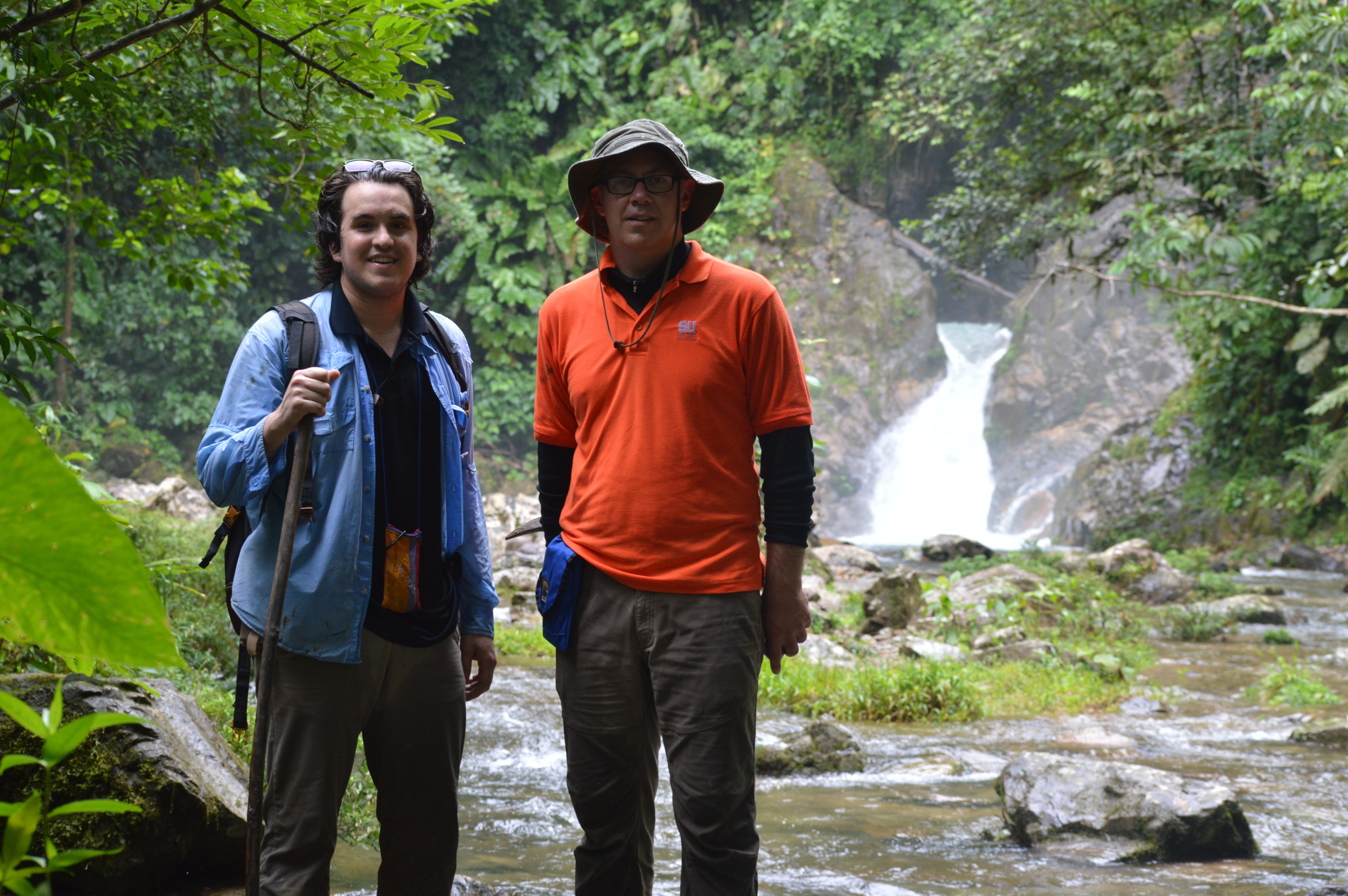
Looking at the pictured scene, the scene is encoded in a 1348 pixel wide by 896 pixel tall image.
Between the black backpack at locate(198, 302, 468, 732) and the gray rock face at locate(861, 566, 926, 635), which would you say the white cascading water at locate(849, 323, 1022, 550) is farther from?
the black backpack at locate(198, 302, 468, 732)

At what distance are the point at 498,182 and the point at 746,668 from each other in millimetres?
17116

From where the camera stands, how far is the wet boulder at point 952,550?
557 inches

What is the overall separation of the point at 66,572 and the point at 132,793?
2509mm

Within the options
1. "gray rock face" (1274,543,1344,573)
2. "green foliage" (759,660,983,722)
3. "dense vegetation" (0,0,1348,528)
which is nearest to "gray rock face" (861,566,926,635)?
"green foliage" (759,660,983,722)

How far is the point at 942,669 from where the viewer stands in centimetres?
621

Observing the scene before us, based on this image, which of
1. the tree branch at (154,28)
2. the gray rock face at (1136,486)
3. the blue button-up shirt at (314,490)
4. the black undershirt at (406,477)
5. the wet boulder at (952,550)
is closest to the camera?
the tree branch at (154,28)

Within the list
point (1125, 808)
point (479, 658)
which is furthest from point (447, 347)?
point (1125, 808)

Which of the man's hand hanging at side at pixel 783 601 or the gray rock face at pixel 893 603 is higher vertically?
the man's hand hanging at side at pixel 783 601

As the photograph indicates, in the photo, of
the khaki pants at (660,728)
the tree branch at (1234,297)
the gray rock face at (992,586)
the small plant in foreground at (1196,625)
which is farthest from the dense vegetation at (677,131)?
the gray rock face at (992,586)

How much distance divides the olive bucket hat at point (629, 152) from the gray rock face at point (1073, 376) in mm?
18267

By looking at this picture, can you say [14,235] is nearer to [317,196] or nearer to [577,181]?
[317,196]

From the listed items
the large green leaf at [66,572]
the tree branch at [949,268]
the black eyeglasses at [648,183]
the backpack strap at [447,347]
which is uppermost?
the tree branch at [949,268]

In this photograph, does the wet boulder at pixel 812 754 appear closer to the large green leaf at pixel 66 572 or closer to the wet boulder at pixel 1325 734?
the wet boulder at pixel 1325 734

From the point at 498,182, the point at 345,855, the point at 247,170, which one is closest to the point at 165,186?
the point at 345,855
